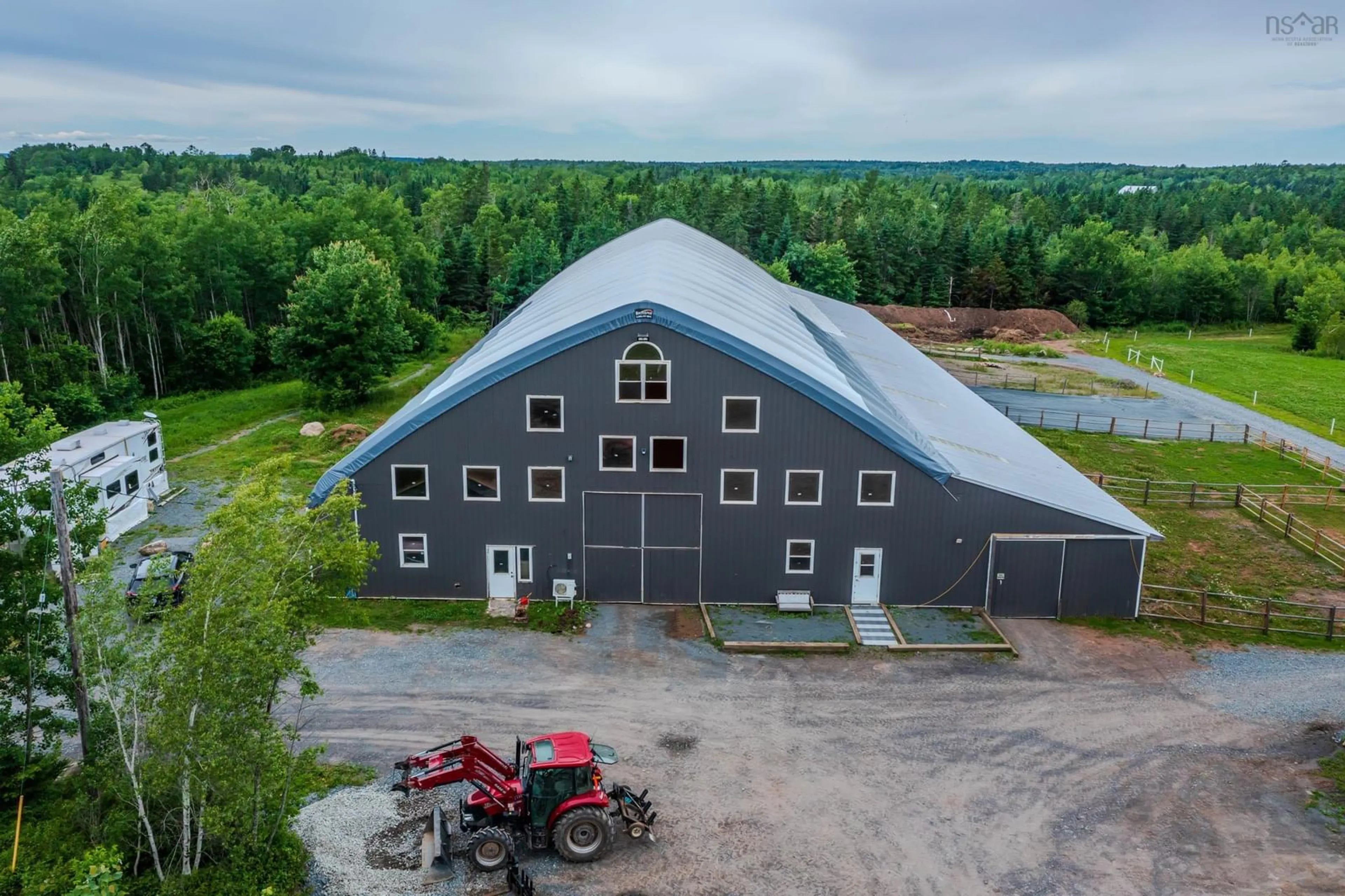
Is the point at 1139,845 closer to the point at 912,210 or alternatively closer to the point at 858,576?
the point at 858,576

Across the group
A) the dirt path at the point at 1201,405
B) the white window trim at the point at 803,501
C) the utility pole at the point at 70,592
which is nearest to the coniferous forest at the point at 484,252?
the dirt path at the point at 1201,405

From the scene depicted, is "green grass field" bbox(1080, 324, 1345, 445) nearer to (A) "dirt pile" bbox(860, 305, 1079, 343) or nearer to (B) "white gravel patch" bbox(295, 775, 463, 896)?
(A) "dirt pile" bbox(860, 305, 1079, 343)

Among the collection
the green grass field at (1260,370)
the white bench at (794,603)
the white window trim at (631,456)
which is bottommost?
the white bench at (794,603)

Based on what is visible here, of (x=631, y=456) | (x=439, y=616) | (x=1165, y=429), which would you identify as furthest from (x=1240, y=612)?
(x=1165, y=429)

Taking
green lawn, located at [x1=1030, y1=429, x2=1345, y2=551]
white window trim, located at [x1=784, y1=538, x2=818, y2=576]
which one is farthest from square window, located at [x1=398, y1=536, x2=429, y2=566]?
green lawn, located at [x1=1030, y1=429, x2=1345, y2=551]

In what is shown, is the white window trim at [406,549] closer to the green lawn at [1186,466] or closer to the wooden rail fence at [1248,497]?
the green lawn at [1186,466]

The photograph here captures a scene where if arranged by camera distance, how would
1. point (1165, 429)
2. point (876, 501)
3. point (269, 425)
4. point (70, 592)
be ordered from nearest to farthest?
point (70, 592)
point (876, 501)
point (269, 425)
point (1165, 429)

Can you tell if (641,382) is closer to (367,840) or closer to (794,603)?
(794,603)
